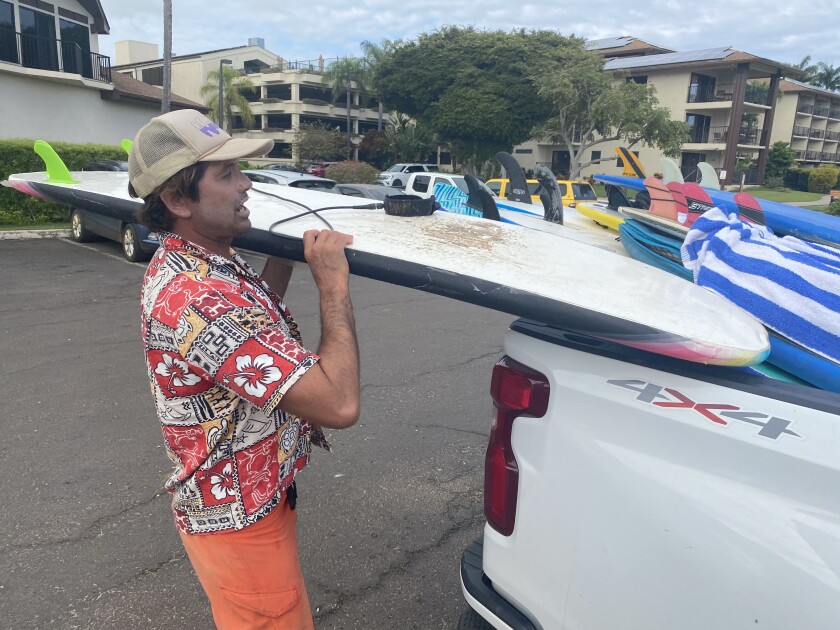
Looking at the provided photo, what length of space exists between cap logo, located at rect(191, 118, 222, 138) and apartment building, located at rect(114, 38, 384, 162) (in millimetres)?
50122

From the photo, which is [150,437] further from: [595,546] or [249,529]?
[595,546]

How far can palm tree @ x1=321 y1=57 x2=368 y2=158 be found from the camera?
5075 centimetres

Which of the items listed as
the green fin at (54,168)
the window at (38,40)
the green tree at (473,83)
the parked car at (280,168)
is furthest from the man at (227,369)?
the green tree at (473,83)

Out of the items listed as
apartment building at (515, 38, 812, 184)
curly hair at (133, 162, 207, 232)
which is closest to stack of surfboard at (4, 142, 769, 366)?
curly hair at (133, 162, 207, 232)

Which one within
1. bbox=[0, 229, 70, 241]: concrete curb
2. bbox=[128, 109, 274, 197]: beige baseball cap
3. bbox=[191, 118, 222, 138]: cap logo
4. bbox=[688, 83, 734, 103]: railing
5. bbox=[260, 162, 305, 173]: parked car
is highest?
bbox=[688, 83, 734, 103]: railing

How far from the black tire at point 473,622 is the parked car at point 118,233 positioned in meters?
8.81

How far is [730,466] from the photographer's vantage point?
4.17 feet

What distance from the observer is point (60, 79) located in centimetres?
2239

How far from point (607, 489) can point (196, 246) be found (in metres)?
1.18

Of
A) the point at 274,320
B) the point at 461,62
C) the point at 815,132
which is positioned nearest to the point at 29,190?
the point at 274,320

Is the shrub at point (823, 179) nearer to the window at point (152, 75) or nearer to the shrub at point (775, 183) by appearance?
the shrub at point (775, 183)

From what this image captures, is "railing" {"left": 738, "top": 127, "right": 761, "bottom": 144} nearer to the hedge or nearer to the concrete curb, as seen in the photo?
the hedge

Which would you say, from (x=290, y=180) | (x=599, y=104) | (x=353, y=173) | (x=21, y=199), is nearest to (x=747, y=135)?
(x=599, y=104)

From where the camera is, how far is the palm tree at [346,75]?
167 ft
